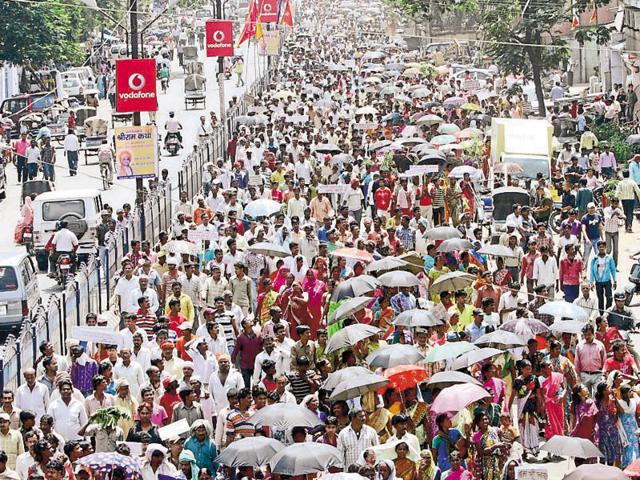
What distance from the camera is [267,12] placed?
55250 mm

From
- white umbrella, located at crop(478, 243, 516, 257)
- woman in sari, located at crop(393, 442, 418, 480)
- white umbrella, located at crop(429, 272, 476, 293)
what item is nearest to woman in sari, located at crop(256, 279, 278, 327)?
white umbrella, located at crop(429, 272, 476, 293)

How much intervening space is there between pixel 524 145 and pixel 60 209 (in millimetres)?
10326

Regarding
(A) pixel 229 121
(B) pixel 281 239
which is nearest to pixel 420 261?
(B) pixel 281 239

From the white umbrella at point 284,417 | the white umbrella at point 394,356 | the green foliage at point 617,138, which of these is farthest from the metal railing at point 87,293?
the green foliage at point 617,138

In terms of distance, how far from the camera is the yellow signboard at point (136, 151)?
94.4ft

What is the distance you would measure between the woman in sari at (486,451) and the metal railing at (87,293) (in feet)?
19.3

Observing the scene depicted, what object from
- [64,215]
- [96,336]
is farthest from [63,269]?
[96,336]

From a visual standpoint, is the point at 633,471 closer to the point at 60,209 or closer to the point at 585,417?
the point at 585,417

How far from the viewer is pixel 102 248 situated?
2480cm

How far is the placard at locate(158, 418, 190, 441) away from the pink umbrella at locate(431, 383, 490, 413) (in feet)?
7.47

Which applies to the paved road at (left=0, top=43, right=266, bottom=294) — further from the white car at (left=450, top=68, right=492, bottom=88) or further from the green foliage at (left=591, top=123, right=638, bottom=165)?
the green foliage at (left=591, top=123, right=638, bottom=165)

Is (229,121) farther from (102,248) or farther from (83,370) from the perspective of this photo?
(83,370)

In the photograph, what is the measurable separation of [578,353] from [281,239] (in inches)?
280

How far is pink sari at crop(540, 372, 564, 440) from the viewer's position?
53.0 ft
